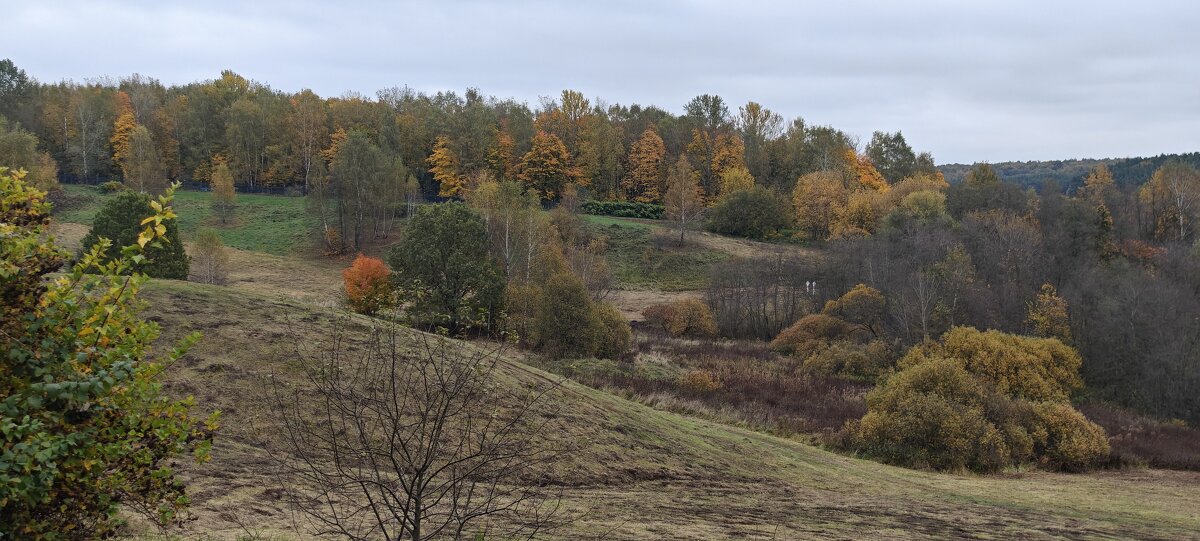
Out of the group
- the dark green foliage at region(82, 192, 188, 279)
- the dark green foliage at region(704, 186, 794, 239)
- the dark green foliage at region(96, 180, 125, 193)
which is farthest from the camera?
the dark green foliage at region(704, 186, 794, 239)

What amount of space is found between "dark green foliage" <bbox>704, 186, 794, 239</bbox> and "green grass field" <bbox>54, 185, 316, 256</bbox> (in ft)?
136

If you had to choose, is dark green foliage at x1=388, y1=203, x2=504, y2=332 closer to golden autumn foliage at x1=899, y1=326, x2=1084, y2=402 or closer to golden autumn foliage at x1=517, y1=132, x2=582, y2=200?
golden autumn foliage at x1=899, y1=326, x2=1084, y2=402

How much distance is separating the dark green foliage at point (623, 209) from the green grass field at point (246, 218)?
29493 millimetres

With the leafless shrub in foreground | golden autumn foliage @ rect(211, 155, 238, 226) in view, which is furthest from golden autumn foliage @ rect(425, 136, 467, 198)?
the leafless shrub in foreground

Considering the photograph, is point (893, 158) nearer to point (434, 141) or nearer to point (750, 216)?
point (750, 216)

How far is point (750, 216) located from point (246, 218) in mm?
50392

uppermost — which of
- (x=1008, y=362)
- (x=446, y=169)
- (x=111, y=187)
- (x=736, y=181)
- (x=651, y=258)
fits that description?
(x=446, y=169)

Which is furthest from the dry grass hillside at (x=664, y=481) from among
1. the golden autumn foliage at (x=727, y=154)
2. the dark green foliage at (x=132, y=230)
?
the golden autumn foliage at (x=727, y=154)

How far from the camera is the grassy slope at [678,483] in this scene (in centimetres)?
1109

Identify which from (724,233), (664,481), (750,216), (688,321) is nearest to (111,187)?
(688,321)

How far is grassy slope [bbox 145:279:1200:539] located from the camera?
1109 cm

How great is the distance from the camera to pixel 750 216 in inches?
3312

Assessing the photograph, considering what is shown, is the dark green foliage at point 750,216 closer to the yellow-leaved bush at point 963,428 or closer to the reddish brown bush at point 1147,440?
the reddish brown bush at point 1147,440

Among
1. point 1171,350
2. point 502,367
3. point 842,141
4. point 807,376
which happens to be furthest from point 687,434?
point 842,141
